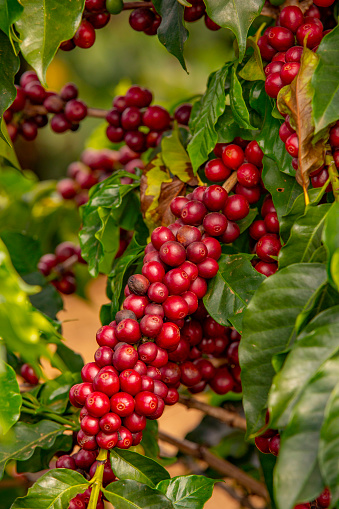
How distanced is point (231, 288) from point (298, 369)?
0.16 metres

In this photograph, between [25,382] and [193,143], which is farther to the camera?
[25,382]

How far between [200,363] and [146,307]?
0.22 metres

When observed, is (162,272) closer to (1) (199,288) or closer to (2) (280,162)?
(1) (199,288)

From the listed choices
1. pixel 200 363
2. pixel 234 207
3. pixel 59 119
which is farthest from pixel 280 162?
pixel 59 119

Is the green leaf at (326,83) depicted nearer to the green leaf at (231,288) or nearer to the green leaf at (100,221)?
the green leaf at (231,288)

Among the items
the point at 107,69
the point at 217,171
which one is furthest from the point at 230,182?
the point at 107,69

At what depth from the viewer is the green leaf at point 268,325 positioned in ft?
1.39

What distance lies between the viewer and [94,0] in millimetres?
632

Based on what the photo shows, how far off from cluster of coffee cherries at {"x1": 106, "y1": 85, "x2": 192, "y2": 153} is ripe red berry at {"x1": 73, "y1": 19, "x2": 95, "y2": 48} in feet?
0.36

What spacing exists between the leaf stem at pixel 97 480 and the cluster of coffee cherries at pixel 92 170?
21.9 inches

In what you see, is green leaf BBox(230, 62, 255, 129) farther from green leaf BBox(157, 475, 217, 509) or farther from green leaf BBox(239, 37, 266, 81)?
green leaf BBox(157, 475, 217, 509)

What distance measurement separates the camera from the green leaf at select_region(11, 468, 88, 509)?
1.50 feet

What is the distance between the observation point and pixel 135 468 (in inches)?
19.3

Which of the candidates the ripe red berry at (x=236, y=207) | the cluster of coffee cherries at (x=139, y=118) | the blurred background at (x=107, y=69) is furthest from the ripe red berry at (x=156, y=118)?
the blurred background at (x=107, y=69)
